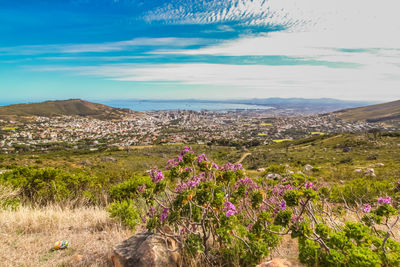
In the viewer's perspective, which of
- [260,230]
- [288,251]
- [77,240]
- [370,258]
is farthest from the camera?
[77,240]

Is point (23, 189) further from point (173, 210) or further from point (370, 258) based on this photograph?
point (370, 258)

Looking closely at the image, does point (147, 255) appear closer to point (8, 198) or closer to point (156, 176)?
point (156, 176)

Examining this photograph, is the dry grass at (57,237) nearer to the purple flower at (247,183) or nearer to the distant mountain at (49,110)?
the purple flower at (247,183)

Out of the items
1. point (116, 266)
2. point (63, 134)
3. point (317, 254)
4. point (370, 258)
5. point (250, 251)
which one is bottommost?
point (63, 134)

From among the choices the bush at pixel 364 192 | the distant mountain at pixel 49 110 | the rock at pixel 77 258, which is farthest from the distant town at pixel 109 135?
the rock at pixel 77 258

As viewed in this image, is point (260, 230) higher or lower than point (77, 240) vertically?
higher

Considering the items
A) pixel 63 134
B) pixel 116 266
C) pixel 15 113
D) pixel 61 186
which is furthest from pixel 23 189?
pixel 15 113
